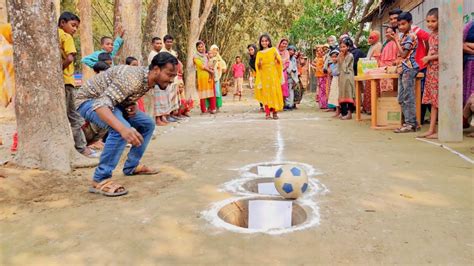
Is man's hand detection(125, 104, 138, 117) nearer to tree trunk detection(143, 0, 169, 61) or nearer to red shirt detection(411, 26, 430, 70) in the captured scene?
red shirt detection(411, 26, 430, 70)

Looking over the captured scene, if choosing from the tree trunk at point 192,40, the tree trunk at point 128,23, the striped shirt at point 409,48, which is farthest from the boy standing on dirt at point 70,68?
the tree trunk at point 192,40

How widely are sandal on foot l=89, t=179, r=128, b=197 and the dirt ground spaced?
7 cm

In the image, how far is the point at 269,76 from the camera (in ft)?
31.7

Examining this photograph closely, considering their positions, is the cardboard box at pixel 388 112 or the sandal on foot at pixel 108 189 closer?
the sandal on foot at pixel 108 189

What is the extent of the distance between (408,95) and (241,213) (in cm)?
448

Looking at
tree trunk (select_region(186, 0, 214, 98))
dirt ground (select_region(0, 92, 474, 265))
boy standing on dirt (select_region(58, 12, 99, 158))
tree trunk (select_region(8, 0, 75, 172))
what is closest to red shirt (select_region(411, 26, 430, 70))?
dirt ground (select_region(0, 92, 474, 265))

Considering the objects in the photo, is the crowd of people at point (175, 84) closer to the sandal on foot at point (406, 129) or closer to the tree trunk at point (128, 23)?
the sandal on foot at point (406, 129)

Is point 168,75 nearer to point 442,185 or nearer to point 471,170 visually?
point 442,185

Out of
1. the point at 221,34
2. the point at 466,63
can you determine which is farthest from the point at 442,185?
the point at 221,34

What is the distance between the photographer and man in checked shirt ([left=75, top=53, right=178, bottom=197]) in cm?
352

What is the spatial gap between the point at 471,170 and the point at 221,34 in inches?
648

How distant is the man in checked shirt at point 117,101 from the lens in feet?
11.6

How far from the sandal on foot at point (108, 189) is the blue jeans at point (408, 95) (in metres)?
4.90

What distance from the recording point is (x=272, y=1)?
2019 centimetres
